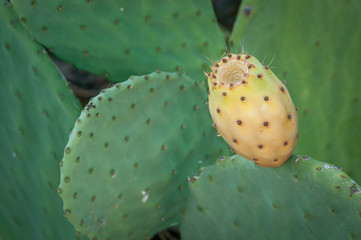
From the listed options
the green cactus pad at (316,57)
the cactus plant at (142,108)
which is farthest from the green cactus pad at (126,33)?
the green cactus pad at (316,57)

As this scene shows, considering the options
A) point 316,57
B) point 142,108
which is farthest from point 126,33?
point 316,57

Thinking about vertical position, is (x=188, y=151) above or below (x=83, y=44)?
below

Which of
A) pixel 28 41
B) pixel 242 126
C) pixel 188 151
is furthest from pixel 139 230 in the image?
pixel 242 126

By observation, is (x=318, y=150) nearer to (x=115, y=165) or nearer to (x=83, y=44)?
(x=115, y=165)

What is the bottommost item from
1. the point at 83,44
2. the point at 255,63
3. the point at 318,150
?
the point at 318,150

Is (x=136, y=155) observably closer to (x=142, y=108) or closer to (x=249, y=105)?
(x=142, y=108)

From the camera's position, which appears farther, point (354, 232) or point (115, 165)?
point (115, 165)
